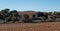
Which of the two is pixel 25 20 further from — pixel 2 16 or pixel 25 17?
pixel 2 16

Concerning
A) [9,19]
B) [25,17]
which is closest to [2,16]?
[9,19]

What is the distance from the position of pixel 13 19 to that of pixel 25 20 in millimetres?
3532

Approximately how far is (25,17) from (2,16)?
7.69m

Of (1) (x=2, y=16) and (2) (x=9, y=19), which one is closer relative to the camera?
(2) (x=9, y=19)

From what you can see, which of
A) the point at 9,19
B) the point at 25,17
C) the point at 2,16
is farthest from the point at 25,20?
the point at 2,16

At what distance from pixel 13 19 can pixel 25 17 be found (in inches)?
124

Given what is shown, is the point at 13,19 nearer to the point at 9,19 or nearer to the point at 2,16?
the point at 9,19

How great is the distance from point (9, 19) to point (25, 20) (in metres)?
4.77

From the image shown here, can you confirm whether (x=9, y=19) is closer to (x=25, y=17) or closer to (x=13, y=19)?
(x=13, y=19)

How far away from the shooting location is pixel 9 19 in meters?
47.4

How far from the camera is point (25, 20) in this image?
1778 inches

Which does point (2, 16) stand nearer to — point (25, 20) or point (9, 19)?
point (9, 19)

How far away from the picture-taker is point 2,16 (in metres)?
50.6

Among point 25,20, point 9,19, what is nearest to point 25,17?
point 25,20
